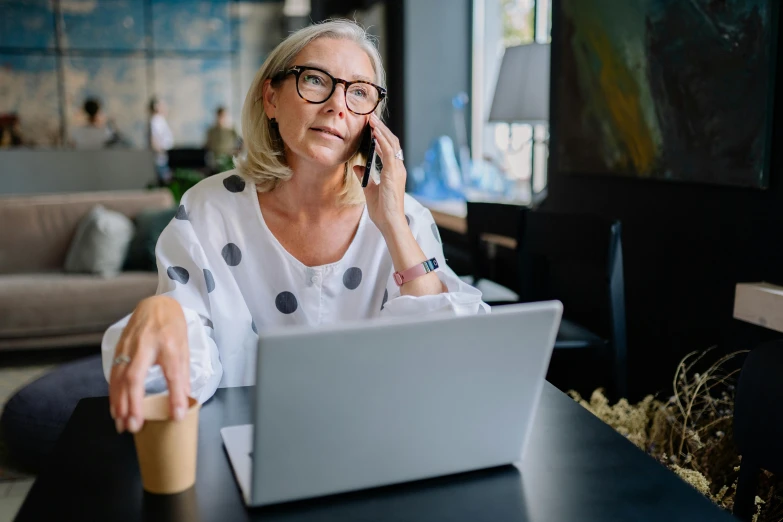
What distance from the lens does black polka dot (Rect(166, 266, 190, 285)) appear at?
124cm

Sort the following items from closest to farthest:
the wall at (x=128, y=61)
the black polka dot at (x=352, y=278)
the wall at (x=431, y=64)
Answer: the black polka dot at (x=352, y=278), the wall at (x=431, y=64), the wall at (x=128, y=61)

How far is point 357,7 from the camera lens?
6895mm

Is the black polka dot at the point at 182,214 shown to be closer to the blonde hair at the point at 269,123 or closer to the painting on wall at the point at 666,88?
the blonde hair at the point at 269,123

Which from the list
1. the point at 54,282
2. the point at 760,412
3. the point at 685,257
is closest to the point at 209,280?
the point at 760,412

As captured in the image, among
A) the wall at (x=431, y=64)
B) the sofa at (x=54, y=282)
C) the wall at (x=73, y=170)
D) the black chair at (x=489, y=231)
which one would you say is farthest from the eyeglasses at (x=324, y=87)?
the wall at (x=73, y=170)

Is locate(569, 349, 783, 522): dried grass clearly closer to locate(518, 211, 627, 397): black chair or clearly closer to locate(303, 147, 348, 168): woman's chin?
locate(518, 211, 627, 397): black chair

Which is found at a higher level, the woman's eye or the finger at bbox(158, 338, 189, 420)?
the woman's eye

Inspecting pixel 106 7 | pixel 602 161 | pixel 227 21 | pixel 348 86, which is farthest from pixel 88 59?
pixel 348 86

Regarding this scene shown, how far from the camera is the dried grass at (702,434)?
163 cm

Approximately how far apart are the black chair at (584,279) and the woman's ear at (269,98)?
108 centimetres

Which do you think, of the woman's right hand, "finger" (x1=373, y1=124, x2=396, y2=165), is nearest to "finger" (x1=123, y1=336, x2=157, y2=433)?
the woman's right hand

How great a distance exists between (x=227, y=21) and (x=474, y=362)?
33.8 ft

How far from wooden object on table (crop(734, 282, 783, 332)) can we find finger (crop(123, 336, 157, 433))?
59.2 inches

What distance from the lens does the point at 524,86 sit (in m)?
3.06
